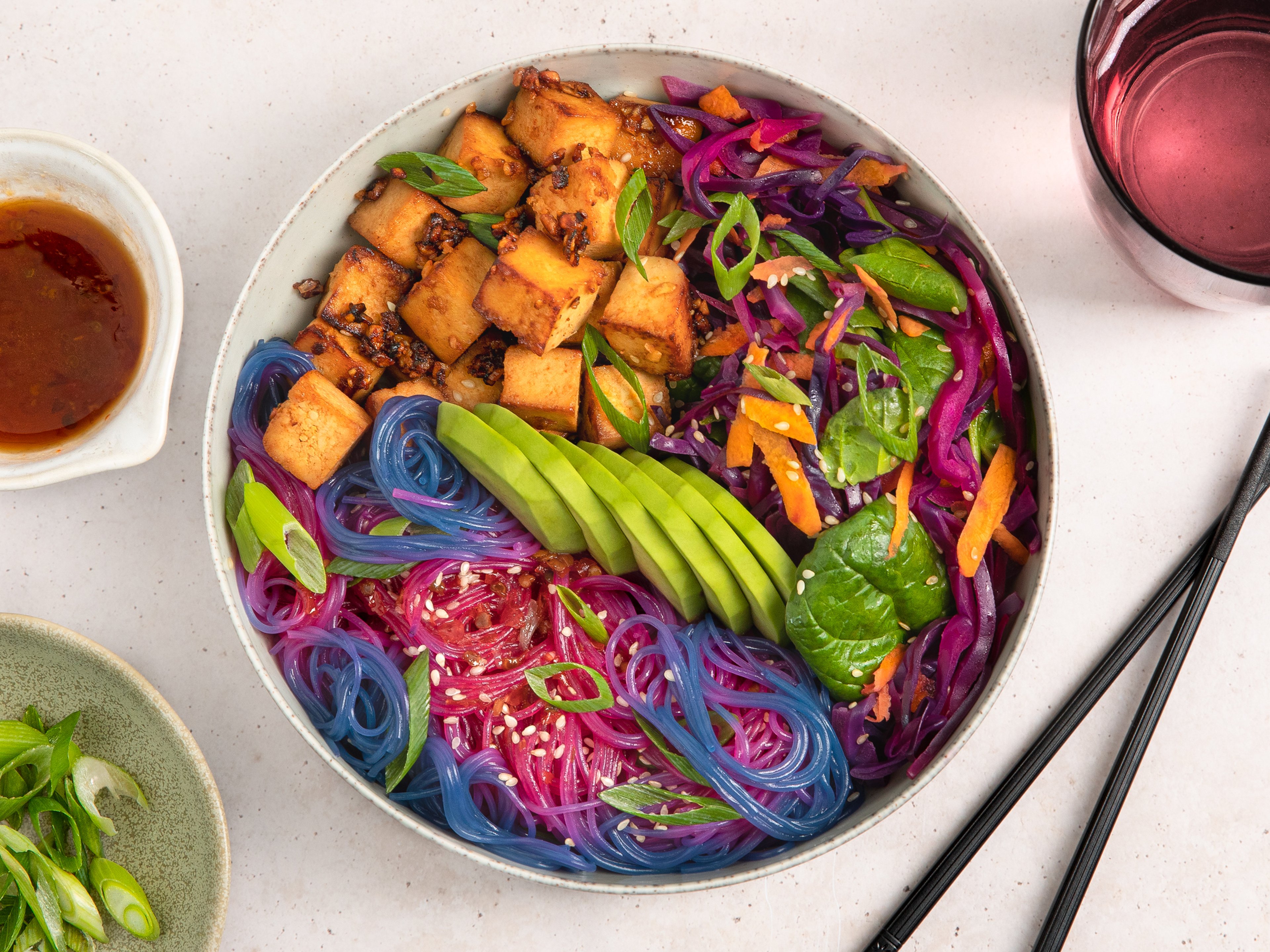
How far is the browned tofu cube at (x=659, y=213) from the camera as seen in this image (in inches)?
91.0

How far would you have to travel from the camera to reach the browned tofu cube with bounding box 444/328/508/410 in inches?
93.6

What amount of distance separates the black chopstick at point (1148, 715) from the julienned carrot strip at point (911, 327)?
119 cm

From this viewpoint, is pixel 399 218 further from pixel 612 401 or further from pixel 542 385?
pixel 612 401

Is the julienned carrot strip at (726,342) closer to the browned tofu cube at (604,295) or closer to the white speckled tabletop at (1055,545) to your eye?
the browned tofu cube at (604,295)

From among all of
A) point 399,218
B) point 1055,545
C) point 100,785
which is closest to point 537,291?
point 399,218

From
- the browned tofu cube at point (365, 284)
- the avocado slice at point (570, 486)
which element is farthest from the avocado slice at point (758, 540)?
the browned tofu cube at point (365, 284)

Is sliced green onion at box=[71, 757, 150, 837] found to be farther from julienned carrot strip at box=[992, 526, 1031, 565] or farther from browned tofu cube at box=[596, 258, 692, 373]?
julienned carrot strip at box=[992, 526, 1031, 565]

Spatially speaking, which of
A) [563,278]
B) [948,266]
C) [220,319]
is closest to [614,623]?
[563,278]

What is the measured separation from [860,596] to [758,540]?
292 mm

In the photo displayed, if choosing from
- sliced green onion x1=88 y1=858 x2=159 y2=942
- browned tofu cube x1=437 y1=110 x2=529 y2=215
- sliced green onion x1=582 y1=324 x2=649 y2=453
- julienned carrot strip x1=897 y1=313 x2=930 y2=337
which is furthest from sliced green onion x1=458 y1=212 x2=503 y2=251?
sliced green onion x1=88 y1=858 x2=159 y2=942

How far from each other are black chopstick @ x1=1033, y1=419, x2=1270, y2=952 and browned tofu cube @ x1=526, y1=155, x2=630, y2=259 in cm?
202

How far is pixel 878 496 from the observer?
2.27 m

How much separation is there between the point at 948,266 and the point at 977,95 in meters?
0.75

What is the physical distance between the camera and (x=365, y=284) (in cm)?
231
